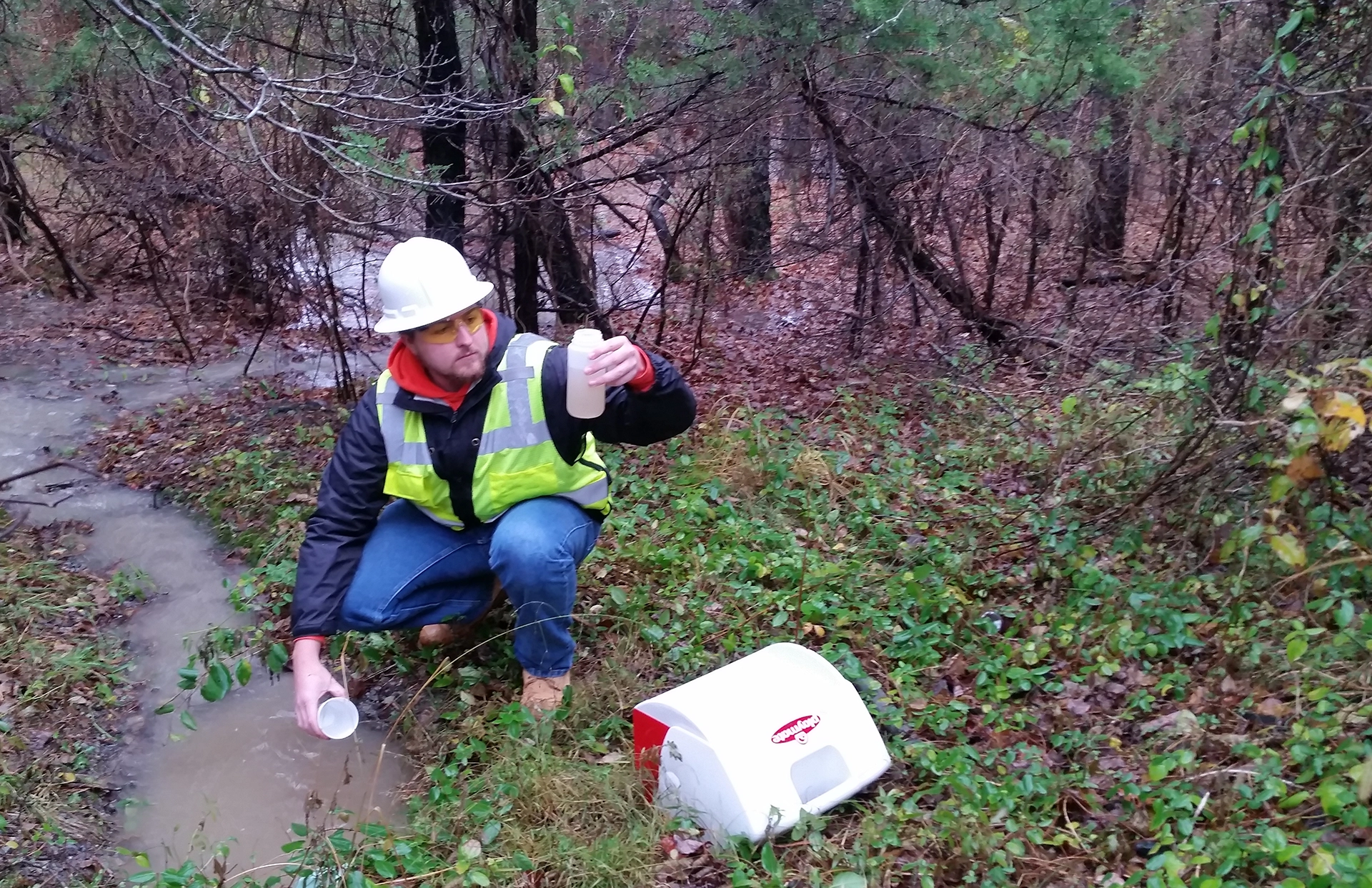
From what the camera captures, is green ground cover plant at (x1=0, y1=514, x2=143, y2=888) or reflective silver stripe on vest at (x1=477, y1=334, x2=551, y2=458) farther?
reflective silver stripe on vest at (x1=477, y1=334, x2=551, y2=458)

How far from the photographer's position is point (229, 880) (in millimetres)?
2717

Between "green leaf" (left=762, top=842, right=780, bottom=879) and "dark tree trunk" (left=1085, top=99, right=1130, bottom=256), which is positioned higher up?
"dark tree trunk" (left=1085, top=99, right=1130, bottom=256)

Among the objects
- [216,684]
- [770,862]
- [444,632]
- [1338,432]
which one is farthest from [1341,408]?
[216,684]

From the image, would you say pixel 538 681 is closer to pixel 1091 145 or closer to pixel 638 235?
pixel 638 235

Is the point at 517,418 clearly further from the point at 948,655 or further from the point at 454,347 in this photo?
the point at 948,655

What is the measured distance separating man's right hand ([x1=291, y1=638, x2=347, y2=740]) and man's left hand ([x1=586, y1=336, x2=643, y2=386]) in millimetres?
1078

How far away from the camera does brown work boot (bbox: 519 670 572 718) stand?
3.28m

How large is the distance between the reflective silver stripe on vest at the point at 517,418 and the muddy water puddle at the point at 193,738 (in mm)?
973

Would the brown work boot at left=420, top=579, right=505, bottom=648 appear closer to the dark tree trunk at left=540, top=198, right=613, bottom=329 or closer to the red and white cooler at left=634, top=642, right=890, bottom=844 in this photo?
the red and white cooler at left=634, top=642, right=890, bottom=844

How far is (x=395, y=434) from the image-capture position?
317 centimetres

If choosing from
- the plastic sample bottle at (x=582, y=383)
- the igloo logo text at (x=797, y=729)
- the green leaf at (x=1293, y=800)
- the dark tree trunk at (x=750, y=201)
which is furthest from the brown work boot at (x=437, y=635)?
the dark tree trunk at (x=750, y=201)

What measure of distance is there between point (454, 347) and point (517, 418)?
0.99 feet

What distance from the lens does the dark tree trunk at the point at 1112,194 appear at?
269 inches

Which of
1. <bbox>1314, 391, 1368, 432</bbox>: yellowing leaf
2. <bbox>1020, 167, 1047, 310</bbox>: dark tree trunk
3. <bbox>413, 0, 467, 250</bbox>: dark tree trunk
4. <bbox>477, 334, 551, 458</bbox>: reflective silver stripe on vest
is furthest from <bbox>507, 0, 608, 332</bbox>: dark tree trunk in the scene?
<bbox>1314, 391, 1368, 432</bbox>: yellowing leaf
